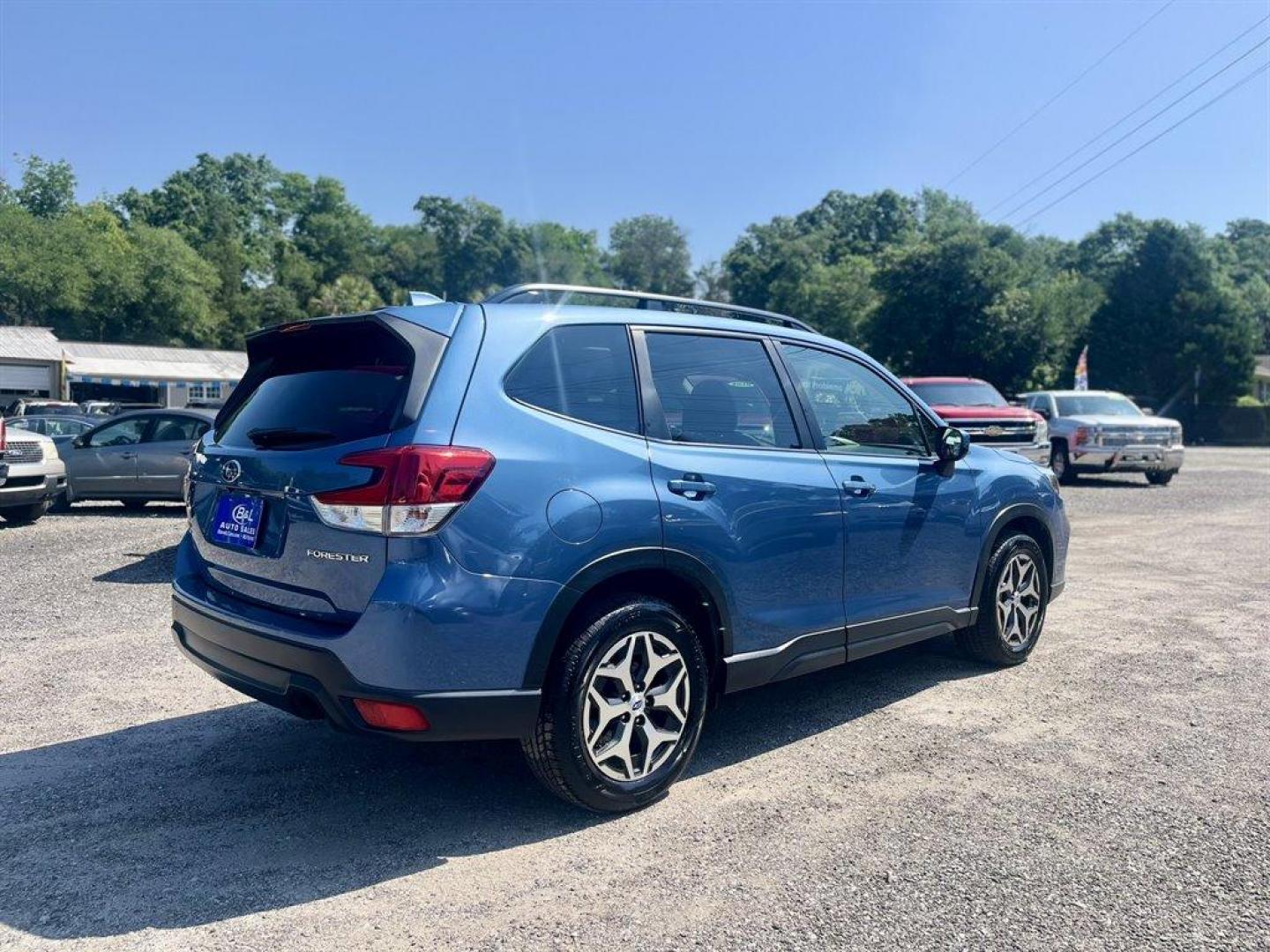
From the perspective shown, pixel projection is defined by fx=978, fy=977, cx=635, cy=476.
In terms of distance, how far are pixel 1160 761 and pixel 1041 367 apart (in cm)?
4268

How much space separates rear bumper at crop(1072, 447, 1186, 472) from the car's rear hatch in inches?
668

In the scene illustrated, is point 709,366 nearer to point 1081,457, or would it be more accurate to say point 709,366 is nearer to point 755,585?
point 755,585

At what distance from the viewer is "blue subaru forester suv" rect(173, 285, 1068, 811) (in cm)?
322

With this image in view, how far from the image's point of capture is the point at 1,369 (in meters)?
47.9

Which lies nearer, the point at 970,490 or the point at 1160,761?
the point at 1160,761

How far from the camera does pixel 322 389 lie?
3.72 m

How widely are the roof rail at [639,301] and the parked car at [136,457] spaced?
34.6ft

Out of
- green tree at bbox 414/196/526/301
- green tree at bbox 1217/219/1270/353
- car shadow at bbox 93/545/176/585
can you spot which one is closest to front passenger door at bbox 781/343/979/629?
car shadow at bbox 93/545/176/585

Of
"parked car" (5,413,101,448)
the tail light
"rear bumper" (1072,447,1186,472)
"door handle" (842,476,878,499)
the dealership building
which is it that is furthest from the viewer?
the dealership building

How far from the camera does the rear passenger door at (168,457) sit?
43.7 ft

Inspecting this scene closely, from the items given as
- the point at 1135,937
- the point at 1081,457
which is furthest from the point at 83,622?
the point at 1081,457

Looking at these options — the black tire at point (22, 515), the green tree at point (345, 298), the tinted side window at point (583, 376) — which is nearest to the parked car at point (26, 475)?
the black tire at point (22, 515)

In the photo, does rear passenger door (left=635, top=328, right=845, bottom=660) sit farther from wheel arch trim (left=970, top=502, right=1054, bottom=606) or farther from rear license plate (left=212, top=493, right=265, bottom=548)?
rear license plate (left=212, top=493, right=265, bottom=548)

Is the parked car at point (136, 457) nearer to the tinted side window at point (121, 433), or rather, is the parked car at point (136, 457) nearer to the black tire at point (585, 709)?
the tinted side window at point (121, 433)
